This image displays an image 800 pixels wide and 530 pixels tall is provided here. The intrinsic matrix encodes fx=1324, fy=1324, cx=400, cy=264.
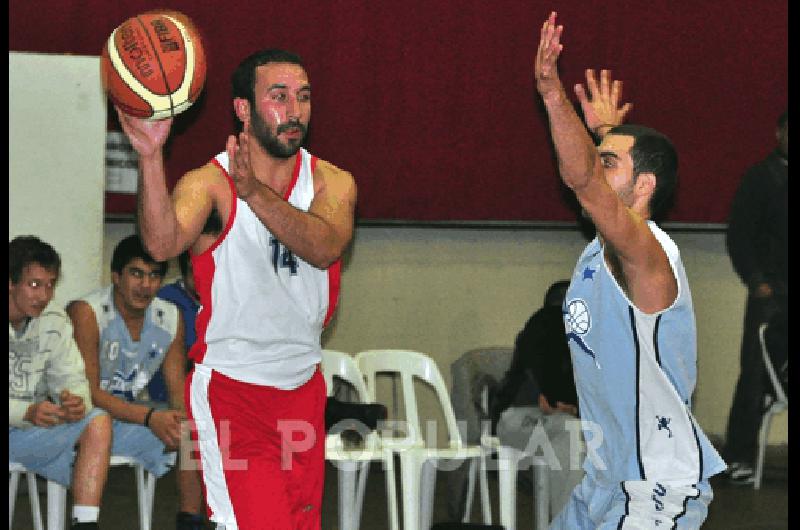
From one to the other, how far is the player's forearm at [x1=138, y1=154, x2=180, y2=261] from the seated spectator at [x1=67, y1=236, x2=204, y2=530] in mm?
2120

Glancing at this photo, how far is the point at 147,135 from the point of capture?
12.2 ft

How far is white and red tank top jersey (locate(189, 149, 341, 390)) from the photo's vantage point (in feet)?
13.4

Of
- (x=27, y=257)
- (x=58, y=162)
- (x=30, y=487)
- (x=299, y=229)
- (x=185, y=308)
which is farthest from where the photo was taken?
(x=58, y=162)

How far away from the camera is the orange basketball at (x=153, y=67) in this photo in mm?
4121

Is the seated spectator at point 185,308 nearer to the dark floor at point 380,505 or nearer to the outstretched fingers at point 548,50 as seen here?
the dark floor at point 380,505

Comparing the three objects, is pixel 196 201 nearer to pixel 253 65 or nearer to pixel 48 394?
pixel 253 65

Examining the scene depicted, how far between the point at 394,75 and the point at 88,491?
3611 millimetres

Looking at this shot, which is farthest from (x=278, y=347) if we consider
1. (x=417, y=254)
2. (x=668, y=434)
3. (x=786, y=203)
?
(x=786, y=203)

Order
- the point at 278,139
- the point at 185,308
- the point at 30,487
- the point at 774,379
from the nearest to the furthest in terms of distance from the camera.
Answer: the point at 278,139, the point at 30,487, the point at 185,308, the point at 774,379

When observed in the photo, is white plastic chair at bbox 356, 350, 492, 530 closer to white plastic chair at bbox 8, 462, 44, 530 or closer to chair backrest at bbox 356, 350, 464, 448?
chair backrest at bbox 356, 350, 464, 448

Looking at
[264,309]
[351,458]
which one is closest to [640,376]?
[264,309]

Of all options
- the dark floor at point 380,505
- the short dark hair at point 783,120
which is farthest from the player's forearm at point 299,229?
the short dark hair at point 783,120

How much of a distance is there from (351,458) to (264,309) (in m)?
1.88
